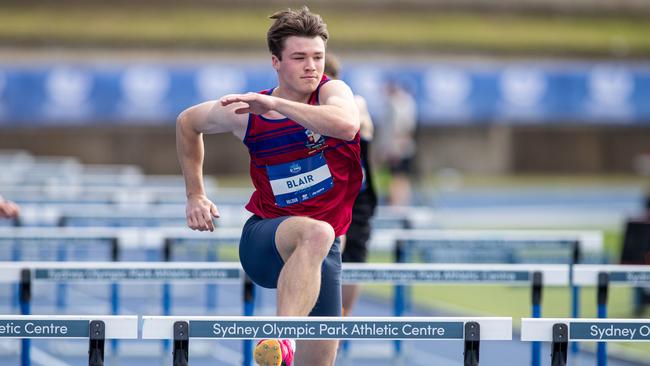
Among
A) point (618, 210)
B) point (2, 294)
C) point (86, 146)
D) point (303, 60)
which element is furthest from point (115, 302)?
point (86, 146)

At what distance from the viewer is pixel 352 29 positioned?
26.4 m

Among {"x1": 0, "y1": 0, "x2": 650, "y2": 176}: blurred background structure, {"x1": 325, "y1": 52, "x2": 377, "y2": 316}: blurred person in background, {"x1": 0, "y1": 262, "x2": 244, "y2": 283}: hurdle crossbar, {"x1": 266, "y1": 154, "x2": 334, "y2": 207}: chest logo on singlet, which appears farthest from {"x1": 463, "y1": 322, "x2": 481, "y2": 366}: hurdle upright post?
{"x1": 0, "y1": 0, "x2": 650, "y2": 176}: blurred background structure

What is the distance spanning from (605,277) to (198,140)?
6.76 feet

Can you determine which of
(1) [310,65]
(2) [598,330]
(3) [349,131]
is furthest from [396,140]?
(2) [598,330]

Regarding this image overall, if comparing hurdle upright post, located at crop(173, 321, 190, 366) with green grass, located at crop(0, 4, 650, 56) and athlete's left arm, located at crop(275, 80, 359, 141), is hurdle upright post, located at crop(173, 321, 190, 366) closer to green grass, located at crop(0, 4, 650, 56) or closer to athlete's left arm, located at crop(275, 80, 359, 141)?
athlete's left arm, located at crop(275, 80, 359, 141)

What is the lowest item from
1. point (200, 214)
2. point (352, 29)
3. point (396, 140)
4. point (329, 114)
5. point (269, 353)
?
point (269, 353)

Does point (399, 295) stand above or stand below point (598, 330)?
below

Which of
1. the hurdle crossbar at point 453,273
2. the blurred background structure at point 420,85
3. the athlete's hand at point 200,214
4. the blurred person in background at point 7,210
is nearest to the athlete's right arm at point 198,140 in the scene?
the athlete's hand at point 200,214

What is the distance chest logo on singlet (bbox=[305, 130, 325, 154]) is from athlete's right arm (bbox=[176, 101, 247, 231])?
0.82 feet

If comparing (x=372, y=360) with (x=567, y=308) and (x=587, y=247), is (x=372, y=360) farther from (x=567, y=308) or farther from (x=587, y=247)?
(x=567, y=308)

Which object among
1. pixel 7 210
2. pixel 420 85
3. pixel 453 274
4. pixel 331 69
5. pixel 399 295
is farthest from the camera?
pixel 420 85

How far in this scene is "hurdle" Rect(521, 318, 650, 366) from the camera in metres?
4.45

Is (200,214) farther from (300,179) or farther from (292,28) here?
(292,28)

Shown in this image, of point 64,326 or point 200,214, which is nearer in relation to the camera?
point 64,326
